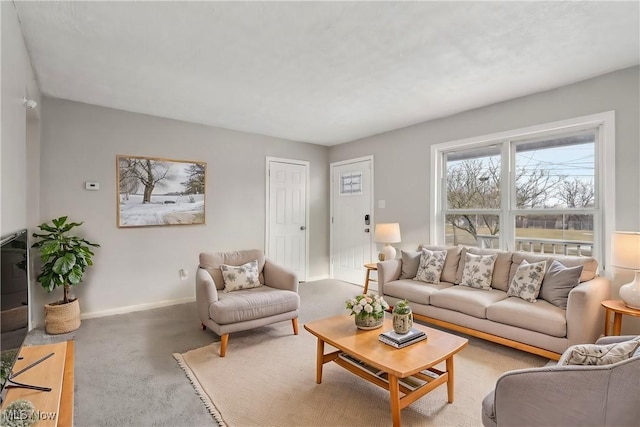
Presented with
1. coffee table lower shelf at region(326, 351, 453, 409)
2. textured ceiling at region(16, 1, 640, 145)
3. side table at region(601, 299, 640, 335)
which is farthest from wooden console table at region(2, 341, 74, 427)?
side table at region(601, 299, 640, 335)

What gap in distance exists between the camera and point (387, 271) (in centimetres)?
379

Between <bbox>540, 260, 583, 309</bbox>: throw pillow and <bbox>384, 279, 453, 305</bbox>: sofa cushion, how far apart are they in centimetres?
90

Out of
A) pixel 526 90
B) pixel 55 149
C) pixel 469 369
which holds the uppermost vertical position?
pixel 526 90

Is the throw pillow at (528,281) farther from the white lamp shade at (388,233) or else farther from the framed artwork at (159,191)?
the framed artwork at (159,191)

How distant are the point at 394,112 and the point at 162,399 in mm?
3621

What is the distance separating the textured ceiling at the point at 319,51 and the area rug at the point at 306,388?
242 cm

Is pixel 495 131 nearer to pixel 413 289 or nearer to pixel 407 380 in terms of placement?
pixel 413 289

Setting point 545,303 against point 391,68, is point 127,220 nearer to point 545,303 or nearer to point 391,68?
point 391,68

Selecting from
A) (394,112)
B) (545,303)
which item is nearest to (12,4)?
(394,112)

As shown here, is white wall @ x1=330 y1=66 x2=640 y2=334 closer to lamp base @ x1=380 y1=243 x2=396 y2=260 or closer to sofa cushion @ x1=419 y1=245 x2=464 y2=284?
lamp base @ x1=380 y1=243 x2=396 y2=260

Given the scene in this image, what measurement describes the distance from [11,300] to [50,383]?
433 mm

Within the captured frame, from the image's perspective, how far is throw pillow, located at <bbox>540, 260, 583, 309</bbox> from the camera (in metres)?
2.71

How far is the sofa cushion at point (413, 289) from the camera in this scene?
3.33m

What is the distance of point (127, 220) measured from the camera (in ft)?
12.9
